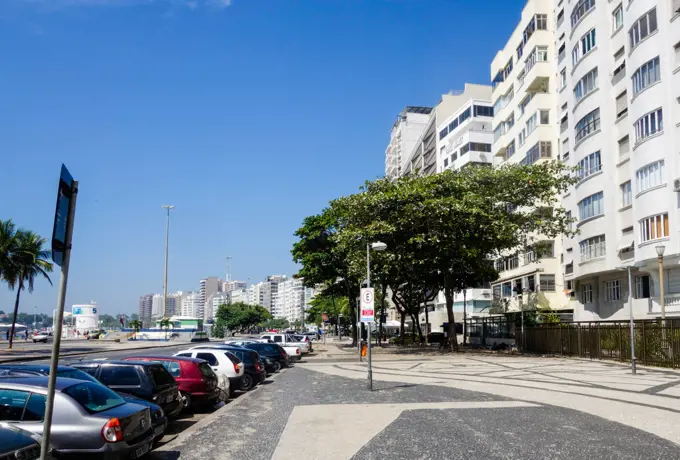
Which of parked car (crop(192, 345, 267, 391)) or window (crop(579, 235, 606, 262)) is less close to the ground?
window (crop(579, 235, 606, 262))

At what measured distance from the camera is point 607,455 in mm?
9711

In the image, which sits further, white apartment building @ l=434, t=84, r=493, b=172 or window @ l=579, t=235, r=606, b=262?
white apartment building @ l=434, t=84, r=493, b=172

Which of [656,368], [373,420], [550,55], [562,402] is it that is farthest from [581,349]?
[550,55]

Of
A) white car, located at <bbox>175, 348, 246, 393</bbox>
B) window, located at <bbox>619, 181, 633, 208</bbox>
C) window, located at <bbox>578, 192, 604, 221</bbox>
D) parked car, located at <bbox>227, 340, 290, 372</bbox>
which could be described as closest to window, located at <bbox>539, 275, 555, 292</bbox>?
window, located at <bbox>578, 192, 604, 221</bbox>

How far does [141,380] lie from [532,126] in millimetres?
47443

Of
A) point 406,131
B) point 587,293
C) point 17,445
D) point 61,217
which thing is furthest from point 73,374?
point 406,131

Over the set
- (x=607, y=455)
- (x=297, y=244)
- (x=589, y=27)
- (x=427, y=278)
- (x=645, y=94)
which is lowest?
(x=607, y=455)

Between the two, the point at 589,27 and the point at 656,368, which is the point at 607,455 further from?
the point at 589,27

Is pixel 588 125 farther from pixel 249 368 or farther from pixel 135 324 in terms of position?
pixel 135 324

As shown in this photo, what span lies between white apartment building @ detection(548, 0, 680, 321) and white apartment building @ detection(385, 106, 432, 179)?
79395 mm

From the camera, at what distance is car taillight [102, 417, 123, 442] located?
807cm

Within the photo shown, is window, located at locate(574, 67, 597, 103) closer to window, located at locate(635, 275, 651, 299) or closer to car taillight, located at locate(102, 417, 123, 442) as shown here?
window, located at locate(635, 275, 651, 299)

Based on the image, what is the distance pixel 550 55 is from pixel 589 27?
43.7ft

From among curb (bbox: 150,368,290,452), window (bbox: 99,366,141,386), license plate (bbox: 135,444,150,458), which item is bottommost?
curb (bbox: 150,368,290,452)
